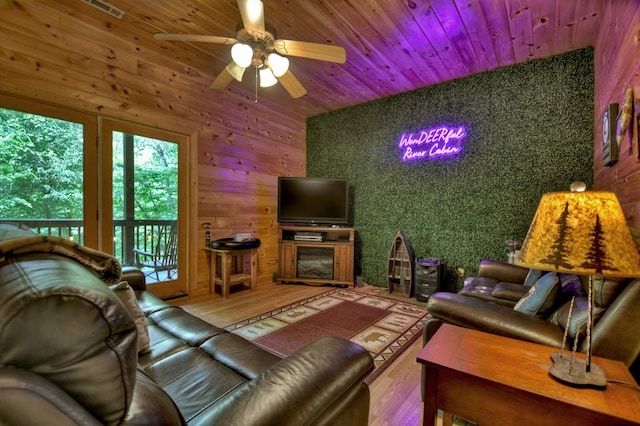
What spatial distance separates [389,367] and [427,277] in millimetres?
1653

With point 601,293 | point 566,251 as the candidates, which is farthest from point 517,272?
point 566,251

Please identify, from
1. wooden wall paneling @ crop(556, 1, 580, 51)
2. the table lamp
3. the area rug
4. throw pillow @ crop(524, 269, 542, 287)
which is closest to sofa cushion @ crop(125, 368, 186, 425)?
the table lamp

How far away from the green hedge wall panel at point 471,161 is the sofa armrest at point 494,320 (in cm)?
221

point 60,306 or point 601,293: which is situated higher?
point 60,306

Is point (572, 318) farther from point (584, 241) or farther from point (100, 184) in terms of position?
point (100, 184)

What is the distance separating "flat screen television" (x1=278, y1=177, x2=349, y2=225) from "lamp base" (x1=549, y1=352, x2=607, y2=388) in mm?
3371

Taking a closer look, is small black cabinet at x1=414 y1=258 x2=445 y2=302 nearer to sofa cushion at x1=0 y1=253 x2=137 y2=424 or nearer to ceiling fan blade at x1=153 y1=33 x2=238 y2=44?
ceiling fan blade at x1=153 y1=33 x2=238 y2=44

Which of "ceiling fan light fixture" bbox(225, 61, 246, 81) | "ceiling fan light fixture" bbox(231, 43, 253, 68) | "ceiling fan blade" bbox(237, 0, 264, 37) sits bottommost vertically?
"ceiling fan light fixture" bbox(231, 43, 253, 68)

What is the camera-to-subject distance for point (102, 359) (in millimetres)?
497

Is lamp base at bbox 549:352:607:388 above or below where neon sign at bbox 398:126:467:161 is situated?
below

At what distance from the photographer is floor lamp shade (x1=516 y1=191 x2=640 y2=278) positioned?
2.72 feet

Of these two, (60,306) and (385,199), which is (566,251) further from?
(385,199)

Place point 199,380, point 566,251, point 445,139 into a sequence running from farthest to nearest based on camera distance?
point 445,139, point 199,380, point 566,251

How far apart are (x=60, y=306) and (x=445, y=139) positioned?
396 cm
